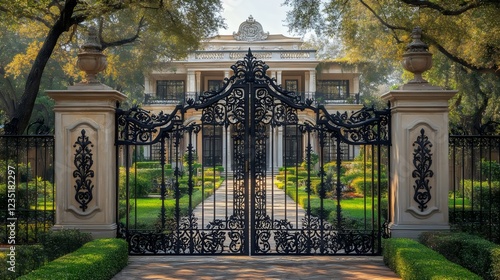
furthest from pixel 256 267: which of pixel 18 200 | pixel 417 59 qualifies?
pixel 18 200

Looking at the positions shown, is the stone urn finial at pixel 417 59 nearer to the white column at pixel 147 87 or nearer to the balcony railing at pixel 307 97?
the balcony railing at pixel 307 97

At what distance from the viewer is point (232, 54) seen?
43.9m

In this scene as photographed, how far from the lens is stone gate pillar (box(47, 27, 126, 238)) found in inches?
351

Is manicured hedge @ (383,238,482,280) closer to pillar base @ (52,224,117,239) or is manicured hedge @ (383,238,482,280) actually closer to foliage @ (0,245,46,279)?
pillar base @ (52,224,117,239)

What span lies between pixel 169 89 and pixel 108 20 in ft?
87.1

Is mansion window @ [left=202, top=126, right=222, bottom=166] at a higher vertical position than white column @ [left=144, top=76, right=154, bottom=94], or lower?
lower

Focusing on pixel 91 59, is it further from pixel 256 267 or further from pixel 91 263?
pixel 256 267

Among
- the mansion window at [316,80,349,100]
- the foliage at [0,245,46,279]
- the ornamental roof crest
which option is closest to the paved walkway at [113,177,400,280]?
the foliage at [0,245,46,279]

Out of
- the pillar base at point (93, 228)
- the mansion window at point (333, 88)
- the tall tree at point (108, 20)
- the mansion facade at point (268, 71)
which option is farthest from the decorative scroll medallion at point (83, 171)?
the mansion window at point (333, 88)

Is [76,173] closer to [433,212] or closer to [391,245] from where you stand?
[391,245]

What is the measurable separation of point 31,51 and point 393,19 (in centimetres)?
1152

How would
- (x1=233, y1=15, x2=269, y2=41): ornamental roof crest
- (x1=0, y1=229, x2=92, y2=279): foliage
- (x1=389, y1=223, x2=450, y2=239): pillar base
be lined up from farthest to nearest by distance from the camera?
1. (x1=233, y1=15, x2=269, y2=41): ornamental roof crest
2. (x1=389, y1=223, x2=450, y2=239): pillar base
3. (x1=0, y1=229, x2=92, y2=279): foliage

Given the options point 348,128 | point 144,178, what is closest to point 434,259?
point 348,128

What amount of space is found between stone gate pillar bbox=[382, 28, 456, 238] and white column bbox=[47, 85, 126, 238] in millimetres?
4323
